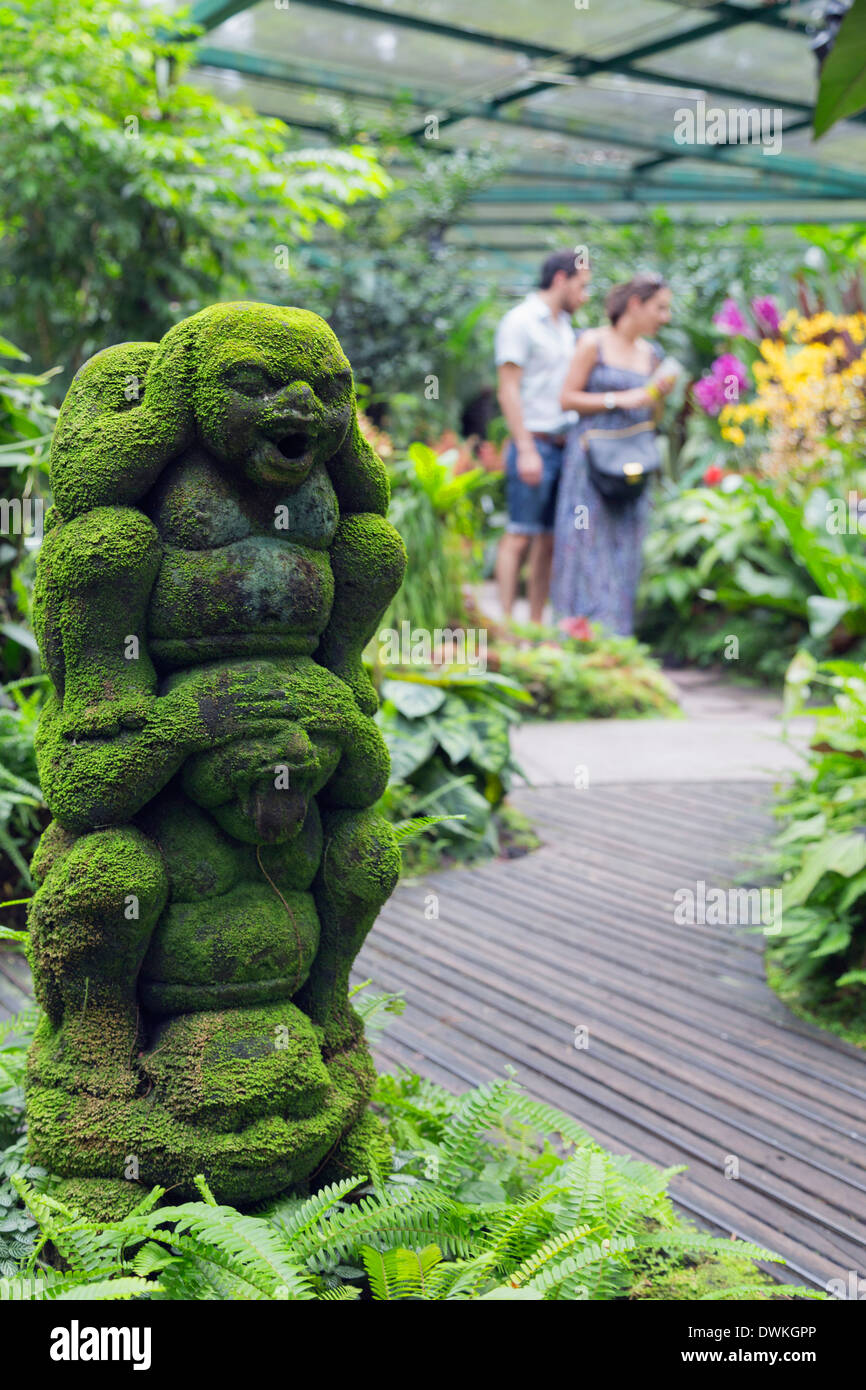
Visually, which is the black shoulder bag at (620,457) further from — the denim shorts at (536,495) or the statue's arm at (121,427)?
the statue's arm at (121,427)

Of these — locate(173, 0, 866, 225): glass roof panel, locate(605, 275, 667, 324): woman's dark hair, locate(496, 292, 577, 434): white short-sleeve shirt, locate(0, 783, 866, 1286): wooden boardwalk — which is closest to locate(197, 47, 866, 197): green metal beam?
Result: locate(173, 0, 866, 225): glass roof panel

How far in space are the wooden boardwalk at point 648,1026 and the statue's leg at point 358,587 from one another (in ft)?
4.39

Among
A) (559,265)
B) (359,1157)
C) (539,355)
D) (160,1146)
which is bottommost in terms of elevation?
(359,1157)

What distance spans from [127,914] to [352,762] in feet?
1.89

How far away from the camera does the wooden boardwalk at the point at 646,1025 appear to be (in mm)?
2943

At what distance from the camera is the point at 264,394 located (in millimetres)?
2338

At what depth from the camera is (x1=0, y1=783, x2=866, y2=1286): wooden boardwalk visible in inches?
116

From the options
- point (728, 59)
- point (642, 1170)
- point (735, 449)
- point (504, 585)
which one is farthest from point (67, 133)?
point (642, 1170)

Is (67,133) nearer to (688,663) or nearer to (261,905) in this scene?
(688,663)

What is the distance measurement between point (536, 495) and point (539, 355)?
3.10 feet

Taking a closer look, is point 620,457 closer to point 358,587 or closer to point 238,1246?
point 358,587

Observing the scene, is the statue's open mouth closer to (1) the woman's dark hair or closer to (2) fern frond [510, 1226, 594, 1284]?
(2) fern frond [510, 1226, 594, 1284]

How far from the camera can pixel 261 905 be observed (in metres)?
2.48

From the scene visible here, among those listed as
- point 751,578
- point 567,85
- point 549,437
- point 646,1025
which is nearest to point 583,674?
point 751,578
